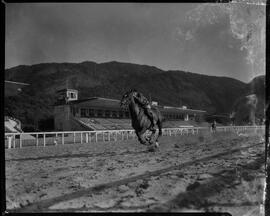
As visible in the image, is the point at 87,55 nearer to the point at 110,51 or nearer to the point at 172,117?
→ the point at 110,51

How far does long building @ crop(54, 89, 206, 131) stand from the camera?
3.73 metres

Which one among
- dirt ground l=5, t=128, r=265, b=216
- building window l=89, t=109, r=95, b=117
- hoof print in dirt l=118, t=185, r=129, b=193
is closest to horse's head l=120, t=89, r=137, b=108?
building window l=89, t=109, r=95, b=117

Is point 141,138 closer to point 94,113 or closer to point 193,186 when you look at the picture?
point 94,113

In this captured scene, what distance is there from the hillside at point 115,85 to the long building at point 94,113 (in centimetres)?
10

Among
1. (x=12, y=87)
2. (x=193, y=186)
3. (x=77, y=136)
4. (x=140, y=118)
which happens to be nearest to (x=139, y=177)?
(x=193, y=186)

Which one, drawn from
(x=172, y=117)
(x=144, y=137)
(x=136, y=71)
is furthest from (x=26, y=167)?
(x=172, y=117)

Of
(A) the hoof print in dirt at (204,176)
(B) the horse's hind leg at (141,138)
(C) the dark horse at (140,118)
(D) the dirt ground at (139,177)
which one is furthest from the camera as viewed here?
(B) the horse's hind leg at (141,138)

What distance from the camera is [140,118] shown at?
4051 millimetres

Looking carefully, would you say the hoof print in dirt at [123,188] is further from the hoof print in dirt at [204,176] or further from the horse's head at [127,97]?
the horse's head at [127,97]

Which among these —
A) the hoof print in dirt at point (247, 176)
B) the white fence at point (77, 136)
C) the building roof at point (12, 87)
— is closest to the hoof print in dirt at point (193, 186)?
the hoof print in dirt at point (247, 176)

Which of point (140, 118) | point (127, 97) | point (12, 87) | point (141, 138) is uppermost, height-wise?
point (12, 87)

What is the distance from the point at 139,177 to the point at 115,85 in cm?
139

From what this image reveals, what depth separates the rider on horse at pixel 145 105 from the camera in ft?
12.8

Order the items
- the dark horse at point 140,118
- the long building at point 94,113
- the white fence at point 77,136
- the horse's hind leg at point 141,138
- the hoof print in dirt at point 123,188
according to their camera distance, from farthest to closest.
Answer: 1. the horse's hind leg at point 141,138
2. the dark horse at point 140,118
3. the long building at point 94,113
4. the white fence at point 77,136
5. the hoof print in dirt at point 123,188
